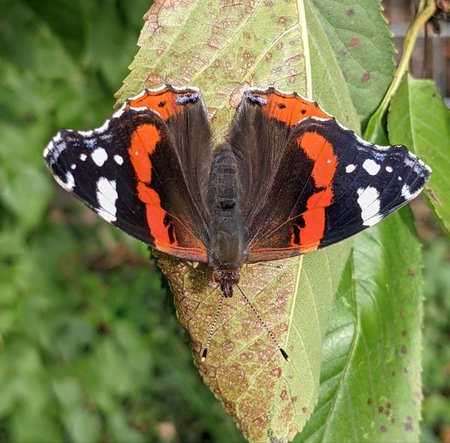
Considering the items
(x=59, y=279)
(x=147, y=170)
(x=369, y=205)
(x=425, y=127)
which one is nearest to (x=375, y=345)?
(x=369, y=205)

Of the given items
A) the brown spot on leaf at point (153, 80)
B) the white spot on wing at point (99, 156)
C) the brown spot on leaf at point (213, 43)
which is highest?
the brown spot on leaf at point (213, 43)

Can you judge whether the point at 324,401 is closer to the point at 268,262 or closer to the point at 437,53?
the point at 268,262

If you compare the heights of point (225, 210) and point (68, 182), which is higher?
point (68, 182)

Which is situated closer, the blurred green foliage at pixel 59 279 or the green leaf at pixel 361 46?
the green leaf at pixel 361 46

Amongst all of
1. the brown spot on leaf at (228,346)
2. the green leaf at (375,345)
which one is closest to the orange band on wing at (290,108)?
the green leaf at (375,345)

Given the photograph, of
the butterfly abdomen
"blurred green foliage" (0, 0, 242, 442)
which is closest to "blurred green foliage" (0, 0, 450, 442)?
"blurred green foliage" (0, 0, 242, 442)

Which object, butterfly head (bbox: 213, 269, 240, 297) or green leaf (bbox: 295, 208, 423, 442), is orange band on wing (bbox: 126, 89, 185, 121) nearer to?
butterfly head (bbox: 213, 269, 240, 297)

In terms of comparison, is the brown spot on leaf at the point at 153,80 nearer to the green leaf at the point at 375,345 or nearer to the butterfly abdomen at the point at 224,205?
the butterfly abdomen at the point at 224,205

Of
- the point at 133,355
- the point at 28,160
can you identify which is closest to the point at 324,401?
the point at 28,160

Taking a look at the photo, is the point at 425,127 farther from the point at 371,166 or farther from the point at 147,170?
the point at 147,170
